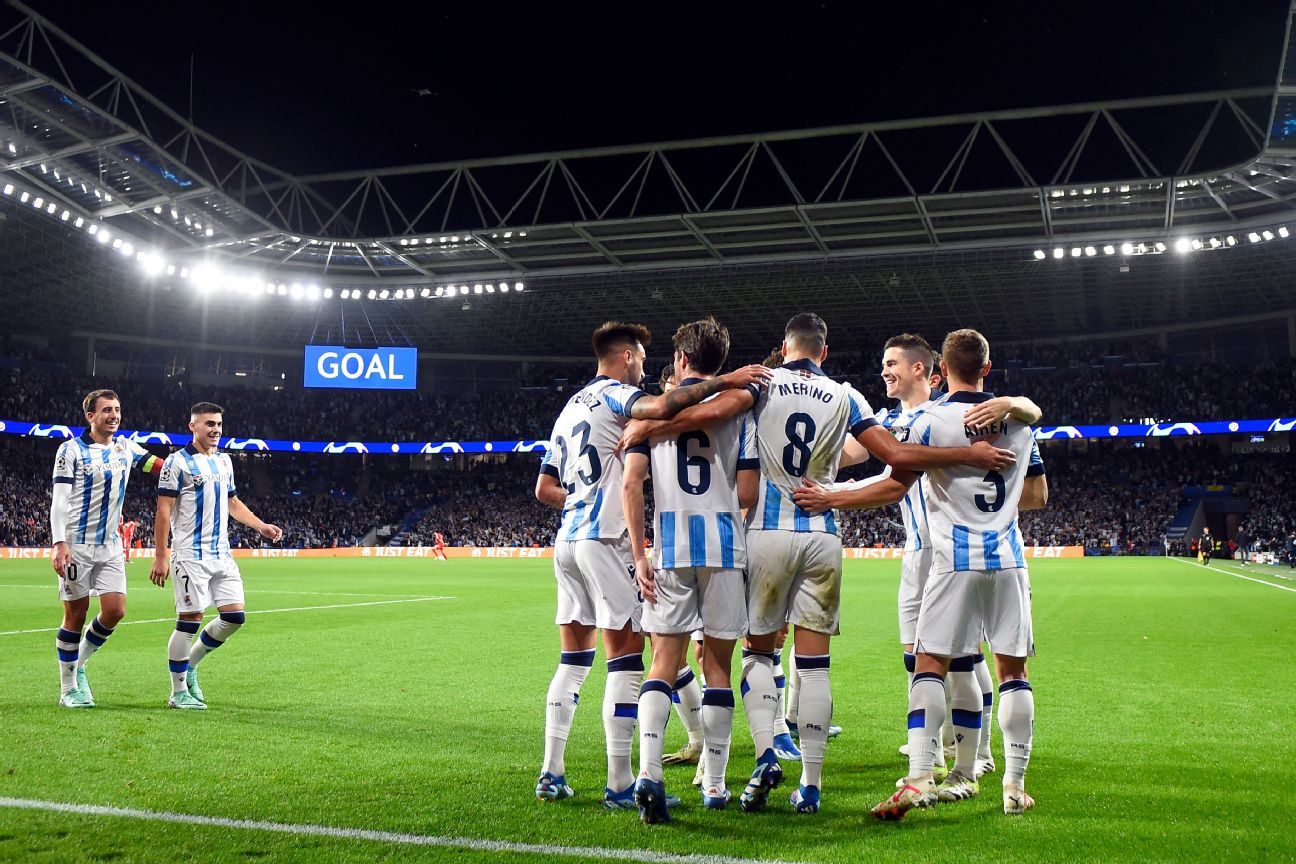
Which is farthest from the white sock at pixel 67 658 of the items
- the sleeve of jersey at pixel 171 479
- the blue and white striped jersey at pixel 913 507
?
the blue and white striped jersey at pixel 913 507

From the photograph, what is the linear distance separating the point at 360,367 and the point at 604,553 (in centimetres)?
4420

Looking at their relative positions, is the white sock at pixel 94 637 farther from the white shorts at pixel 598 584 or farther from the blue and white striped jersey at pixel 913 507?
the blue and white striped jersey at pixel 913 507

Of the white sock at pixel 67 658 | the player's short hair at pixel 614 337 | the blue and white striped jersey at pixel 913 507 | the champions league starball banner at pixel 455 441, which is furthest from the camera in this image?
the champions league starball banner at pixel 455 441

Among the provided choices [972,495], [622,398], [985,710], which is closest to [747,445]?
[622,398]

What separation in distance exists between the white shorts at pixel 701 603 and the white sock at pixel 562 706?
0.61 m

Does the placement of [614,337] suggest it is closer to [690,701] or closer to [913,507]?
[913,507]

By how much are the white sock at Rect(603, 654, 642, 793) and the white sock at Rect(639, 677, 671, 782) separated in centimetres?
9

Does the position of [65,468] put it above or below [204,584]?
above

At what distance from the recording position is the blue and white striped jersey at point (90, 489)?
8422 mm

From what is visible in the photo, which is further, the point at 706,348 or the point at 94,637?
the point at 94,637

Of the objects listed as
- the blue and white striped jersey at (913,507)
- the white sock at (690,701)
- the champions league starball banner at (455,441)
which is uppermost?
the champions league starball banner at (455,441)

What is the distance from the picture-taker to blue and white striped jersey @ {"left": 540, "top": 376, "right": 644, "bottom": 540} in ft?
18.3

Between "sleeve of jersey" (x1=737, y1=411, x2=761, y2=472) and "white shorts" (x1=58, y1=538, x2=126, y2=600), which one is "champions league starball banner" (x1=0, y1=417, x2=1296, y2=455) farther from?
"sleeve of jersey" (x1=737, y1=411, x2=761, y2=472)

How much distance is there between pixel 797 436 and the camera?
5398mm
